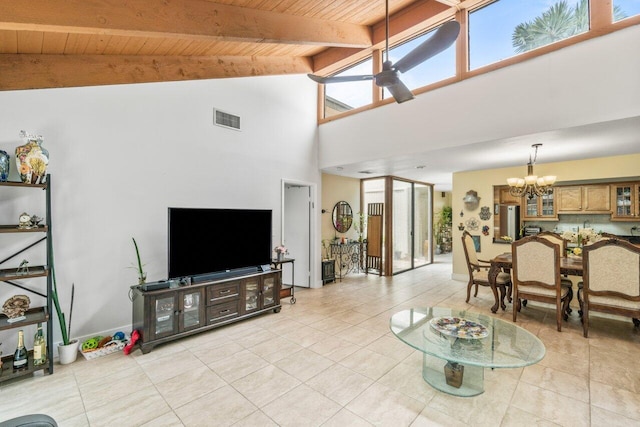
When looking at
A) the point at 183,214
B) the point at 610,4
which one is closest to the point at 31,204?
the point at 183,214

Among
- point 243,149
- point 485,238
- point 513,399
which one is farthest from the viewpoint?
point 485,238

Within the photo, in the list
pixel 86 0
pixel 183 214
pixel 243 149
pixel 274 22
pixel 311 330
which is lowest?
pixel 311 330

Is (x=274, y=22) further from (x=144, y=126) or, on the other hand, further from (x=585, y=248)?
(x=585, y=248)

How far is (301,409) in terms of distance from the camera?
212cm

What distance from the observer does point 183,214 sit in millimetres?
3375

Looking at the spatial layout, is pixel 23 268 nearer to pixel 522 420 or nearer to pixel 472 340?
pixel 472 340

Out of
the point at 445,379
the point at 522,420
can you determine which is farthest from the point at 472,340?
the point at 522,420

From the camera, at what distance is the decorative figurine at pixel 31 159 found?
8.26 feet

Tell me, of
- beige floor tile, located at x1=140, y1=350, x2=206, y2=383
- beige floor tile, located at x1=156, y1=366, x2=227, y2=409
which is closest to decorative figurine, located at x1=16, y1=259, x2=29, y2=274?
beige floor tile, located at x1=140, y1=350, x2=206, y2=383

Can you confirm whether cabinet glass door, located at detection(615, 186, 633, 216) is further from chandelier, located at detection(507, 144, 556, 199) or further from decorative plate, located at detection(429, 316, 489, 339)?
decorative plate, located at detection(429, 316, 489, 339)

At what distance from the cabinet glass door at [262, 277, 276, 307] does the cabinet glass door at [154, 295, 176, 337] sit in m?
1.23

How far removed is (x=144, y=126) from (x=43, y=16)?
1516 mm

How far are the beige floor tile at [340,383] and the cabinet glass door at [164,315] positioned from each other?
170 centimetres

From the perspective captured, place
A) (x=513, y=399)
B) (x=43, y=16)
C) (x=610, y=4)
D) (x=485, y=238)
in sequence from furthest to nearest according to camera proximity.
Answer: (x=485, y=238)
(x=610, y=4)
(x=513, y=399)
(x=43, y=16)
